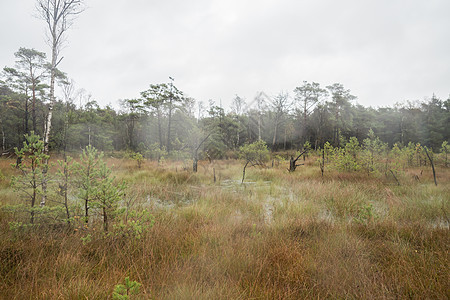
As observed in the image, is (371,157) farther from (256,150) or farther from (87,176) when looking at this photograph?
(87,176)

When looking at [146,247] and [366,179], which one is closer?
[146,247]

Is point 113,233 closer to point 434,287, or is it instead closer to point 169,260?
point 169,260

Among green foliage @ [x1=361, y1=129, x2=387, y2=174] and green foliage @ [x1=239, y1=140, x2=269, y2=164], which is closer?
green foliage @ [x1=361, y1=129, x2=387, y2=174]

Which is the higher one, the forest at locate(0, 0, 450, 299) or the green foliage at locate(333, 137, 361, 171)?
the green foliage at locate(333, 137, 361, 171)

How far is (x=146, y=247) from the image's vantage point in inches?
105

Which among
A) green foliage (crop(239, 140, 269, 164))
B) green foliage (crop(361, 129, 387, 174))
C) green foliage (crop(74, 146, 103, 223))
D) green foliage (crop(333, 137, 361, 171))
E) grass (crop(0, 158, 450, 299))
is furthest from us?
green foliage (crop(239, 140, 269, 164))

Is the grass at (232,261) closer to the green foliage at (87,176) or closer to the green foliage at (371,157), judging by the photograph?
the green foliage at (87,176)

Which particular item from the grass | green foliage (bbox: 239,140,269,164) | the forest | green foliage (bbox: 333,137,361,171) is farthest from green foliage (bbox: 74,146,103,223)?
green foliage (bbox: 239,140,269,164)

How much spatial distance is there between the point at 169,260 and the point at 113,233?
99 cm

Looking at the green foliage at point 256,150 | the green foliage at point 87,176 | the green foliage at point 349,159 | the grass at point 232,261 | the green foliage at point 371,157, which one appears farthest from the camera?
the green foliage at point 256,150

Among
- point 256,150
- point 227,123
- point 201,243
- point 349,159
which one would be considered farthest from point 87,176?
point 227,123

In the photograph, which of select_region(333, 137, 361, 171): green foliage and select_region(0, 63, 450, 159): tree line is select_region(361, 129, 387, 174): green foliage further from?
select_region(0, 63, 450, 159): tree line

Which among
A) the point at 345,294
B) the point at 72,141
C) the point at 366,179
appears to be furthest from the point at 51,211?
the point at 72,141

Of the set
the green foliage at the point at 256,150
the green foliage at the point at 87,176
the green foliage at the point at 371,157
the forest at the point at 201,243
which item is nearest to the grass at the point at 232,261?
the forest at the point at 201,243
